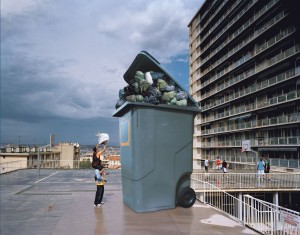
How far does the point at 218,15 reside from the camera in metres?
57.2

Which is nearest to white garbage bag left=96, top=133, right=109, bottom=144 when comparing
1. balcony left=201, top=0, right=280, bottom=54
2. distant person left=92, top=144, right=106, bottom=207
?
distant person left=92, top=144, right=106, bottom=207

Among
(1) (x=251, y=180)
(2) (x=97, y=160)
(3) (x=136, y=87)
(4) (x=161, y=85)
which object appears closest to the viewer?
(3) (x=136, y=87)

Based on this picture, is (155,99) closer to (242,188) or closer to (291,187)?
(242,188)

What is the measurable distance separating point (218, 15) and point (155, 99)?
180 feet

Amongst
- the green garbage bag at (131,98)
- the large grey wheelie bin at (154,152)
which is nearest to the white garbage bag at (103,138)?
the large grey wheelie bin at (154,152)

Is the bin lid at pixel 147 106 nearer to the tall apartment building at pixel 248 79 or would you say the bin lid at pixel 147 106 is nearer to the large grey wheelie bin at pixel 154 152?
the large grey wheelie bin at pixel 154 152

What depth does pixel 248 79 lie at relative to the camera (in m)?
46.1

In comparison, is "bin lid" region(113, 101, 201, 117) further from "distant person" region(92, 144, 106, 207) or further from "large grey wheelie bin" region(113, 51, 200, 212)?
"distant person" region(92, 144, 106, 207)

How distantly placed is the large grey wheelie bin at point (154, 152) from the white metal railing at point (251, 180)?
40.1 ft

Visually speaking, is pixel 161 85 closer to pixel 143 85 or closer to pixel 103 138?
pixel 143 85

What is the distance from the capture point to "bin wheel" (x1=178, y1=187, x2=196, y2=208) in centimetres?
699

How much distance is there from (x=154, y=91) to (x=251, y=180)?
1674 cm

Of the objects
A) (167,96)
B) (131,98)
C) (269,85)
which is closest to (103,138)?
(131,98)

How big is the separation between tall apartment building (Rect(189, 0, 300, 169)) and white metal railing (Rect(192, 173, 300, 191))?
30.5ft
